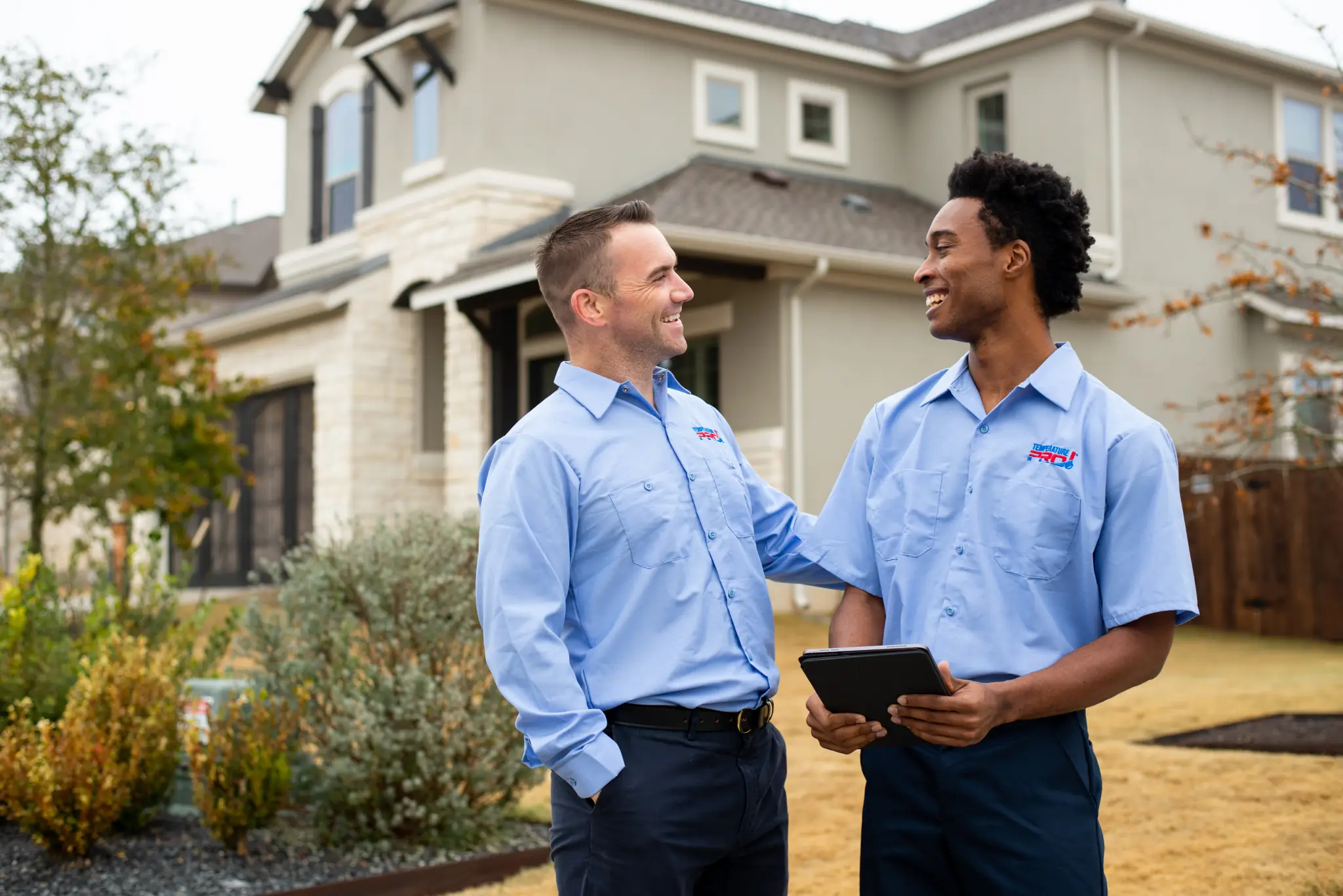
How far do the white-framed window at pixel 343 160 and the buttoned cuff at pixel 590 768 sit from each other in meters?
17.4

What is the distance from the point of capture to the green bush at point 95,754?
5.66 metres

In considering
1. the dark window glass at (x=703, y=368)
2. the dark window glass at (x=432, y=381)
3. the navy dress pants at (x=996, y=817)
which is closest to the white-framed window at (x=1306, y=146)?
the dark window glass at (x=703, y=368)

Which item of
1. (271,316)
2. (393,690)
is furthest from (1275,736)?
(271,316)

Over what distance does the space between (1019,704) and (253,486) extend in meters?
19.0

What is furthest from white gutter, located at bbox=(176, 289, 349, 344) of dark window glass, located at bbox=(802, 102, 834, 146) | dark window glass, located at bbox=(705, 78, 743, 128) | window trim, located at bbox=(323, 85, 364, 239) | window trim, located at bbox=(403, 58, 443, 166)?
dark window glass, located at bbox=(802, 102, 834, 146)

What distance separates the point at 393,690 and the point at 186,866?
1.09 m

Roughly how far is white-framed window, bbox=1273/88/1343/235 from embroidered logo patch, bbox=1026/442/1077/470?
1859cm

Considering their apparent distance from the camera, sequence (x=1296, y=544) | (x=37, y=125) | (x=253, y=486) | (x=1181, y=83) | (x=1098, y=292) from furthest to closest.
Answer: (x=253, y=486), (x=1181, y=83), (x=1098, y=292), (x=1296, y=544), (x=37, y=125)

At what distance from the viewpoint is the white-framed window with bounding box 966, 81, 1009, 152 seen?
1855 centimetres

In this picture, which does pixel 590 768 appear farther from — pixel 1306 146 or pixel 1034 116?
pixel 1306 146

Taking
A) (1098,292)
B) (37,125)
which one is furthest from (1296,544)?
(37,125)

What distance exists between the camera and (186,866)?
5781mm

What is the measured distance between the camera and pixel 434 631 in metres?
6.04

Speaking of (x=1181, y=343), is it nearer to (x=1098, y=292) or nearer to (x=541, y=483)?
(x=1098, y=292)
